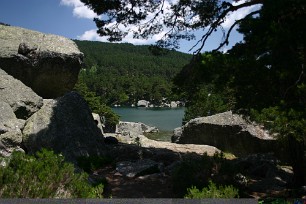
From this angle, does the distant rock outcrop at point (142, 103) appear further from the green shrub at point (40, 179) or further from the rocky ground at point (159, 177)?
the green shrub at point (40, 179)

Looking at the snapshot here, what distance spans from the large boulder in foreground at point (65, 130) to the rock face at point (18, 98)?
47.1 inches

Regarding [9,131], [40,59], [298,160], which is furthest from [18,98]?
[298,160]

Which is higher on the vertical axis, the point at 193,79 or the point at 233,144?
the point at 193,79

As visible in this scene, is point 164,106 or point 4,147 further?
point 164,106

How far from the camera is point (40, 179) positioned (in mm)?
5750

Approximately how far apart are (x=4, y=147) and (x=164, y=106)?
409 ft

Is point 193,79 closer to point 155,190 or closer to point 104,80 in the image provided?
point 155,190

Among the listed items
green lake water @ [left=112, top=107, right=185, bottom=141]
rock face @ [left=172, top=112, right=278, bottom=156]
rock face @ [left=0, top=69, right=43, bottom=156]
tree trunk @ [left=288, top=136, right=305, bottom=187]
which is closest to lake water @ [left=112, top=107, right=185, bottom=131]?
green lake water @ [left=112, top=107, right=185, bottom=141]

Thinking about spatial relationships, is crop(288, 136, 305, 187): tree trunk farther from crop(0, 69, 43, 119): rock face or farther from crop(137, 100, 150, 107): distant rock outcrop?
crop(137, 100, 150, 107): distant rock outcrop

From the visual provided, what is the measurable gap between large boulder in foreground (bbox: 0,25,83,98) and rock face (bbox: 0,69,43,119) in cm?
219

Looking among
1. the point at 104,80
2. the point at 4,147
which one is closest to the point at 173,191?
the point at 4,147

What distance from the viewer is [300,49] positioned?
25.7 ft

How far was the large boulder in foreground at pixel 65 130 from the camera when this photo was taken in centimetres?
1384

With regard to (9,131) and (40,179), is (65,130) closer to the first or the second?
(9,131)
